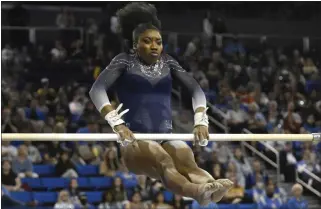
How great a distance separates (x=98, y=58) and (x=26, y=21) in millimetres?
2071

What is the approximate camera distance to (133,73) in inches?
210

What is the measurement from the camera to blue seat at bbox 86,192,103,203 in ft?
30.4

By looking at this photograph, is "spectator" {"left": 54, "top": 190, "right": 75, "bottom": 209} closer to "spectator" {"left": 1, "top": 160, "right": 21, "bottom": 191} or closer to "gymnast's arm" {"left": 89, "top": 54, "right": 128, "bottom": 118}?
"spectator" {"left": 1, "top": 160, "right": 21, "bottom": 191}

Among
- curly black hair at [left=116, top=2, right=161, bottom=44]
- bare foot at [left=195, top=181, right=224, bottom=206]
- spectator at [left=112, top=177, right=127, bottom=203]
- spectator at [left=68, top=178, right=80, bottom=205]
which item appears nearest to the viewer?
bare foot at [left=195, top=181, right=224, bottom=206]

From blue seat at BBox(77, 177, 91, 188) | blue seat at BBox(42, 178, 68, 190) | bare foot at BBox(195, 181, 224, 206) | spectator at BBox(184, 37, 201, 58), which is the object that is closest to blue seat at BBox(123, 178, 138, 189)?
blue seat at BBox(77, 177, 91, 188)

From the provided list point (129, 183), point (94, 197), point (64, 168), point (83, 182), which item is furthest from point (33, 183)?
point (129, 183)

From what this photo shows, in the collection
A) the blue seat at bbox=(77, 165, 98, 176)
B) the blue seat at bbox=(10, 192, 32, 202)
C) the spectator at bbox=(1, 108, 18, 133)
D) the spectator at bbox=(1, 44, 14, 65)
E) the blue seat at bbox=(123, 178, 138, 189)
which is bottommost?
the blue seat at bbox=(10, 192, 32, 202)

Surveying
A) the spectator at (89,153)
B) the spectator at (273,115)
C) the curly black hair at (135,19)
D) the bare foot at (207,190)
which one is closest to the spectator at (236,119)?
the spectator at (273,115)

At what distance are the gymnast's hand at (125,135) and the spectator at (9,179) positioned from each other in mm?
4234

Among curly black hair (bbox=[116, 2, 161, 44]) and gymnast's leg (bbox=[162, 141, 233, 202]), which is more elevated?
curly black hair (bbox=[116, 2, 161, 44])

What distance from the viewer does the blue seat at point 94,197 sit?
927cm

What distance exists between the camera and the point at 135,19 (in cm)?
553

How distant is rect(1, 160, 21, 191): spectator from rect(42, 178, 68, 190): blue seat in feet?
1.40

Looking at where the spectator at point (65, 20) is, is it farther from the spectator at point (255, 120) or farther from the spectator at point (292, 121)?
the spectator at point (292, 121)
